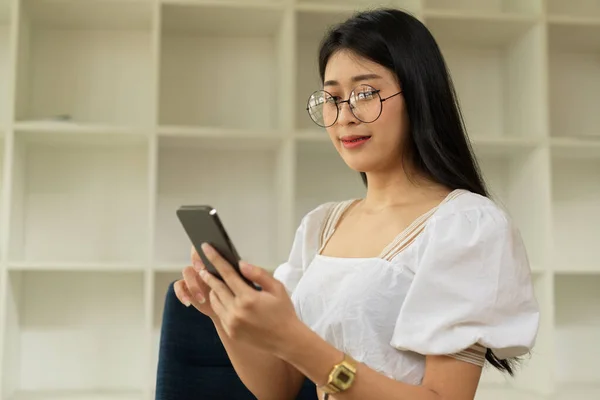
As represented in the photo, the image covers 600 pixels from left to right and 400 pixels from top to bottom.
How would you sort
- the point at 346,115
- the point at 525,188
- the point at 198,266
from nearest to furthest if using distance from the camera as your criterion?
the point at 198,266
the point at 346,115
the point at 525,188

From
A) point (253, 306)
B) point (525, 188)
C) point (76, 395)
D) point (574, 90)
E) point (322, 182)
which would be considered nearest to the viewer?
point (253, 306)

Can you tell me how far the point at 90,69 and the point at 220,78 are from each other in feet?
1.47

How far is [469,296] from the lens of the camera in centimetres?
93

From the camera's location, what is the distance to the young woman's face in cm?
108

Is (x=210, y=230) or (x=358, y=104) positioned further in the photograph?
(x=358, y=104)

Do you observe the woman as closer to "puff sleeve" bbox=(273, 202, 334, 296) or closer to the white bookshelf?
"puff sleeve" bbox=(273, 202, 334, 296)

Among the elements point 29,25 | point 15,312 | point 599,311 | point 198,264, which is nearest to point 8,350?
point 15,312

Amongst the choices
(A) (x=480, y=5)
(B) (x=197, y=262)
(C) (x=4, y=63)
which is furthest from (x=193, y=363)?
(A) (x=480, y=5)

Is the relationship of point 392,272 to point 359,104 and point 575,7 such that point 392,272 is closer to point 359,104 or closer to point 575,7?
point 359,104

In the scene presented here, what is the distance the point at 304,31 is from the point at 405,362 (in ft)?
4.90

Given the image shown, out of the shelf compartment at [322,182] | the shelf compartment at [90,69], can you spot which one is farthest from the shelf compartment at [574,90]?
the shelf compartment at [90,69]

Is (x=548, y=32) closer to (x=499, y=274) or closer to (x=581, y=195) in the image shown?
(x=581, y=195)

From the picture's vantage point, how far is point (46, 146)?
2.20m

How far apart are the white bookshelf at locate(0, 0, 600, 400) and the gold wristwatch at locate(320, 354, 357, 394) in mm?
A: 1107
